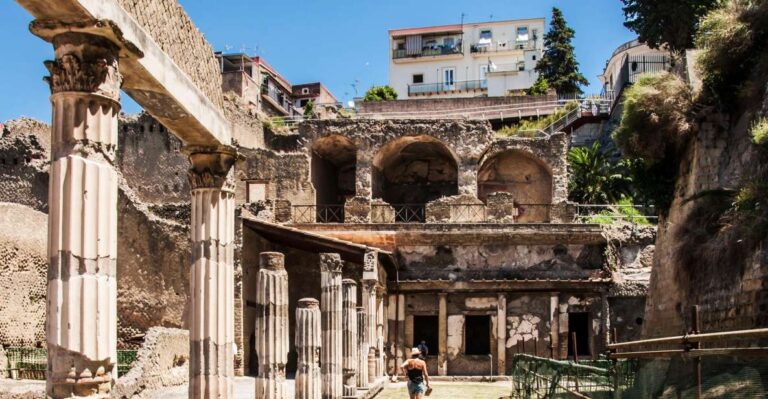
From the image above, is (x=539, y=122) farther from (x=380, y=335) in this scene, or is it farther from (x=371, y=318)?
(x=371, y=318)

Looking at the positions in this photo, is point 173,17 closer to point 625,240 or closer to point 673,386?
point 673,386

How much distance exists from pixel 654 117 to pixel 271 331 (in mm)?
10356

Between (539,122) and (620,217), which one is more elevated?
(539,122)

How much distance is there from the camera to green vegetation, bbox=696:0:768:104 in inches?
745

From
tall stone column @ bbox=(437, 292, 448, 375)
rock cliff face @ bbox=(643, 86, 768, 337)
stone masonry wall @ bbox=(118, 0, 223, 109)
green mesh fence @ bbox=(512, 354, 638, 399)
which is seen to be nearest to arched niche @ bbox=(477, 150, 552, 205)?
tall stone column @ bbox=(437, 292, 448, 375)

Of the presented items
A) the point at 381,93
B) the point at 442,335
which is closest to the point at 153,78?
the point at 442,335

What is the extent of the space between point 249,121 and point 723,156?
846 inches

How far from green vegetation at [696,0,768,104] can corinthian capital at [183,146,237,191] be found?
1112cm

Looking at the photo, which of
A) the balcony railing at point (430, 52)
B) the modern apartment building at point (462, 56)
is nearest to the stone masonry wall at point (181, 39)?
the modern apartment building at point (462, 56)

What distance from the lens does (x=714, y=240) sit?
701 inches

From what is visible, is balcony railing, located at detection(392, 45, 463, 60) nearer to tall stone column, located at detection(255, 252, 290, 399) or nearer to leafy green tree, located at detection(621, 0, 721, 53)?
leafy green tree, located at detection(621, 0, 721, 53)

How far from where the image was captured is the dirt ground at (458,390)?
22413mm

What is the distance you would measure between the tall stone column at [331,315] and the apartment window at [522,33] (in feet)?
158

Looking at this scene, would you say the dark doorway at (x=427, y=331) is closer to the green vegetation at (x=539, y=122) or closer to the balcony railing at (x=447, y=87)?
the green vegetation at (x=539, y=122)
